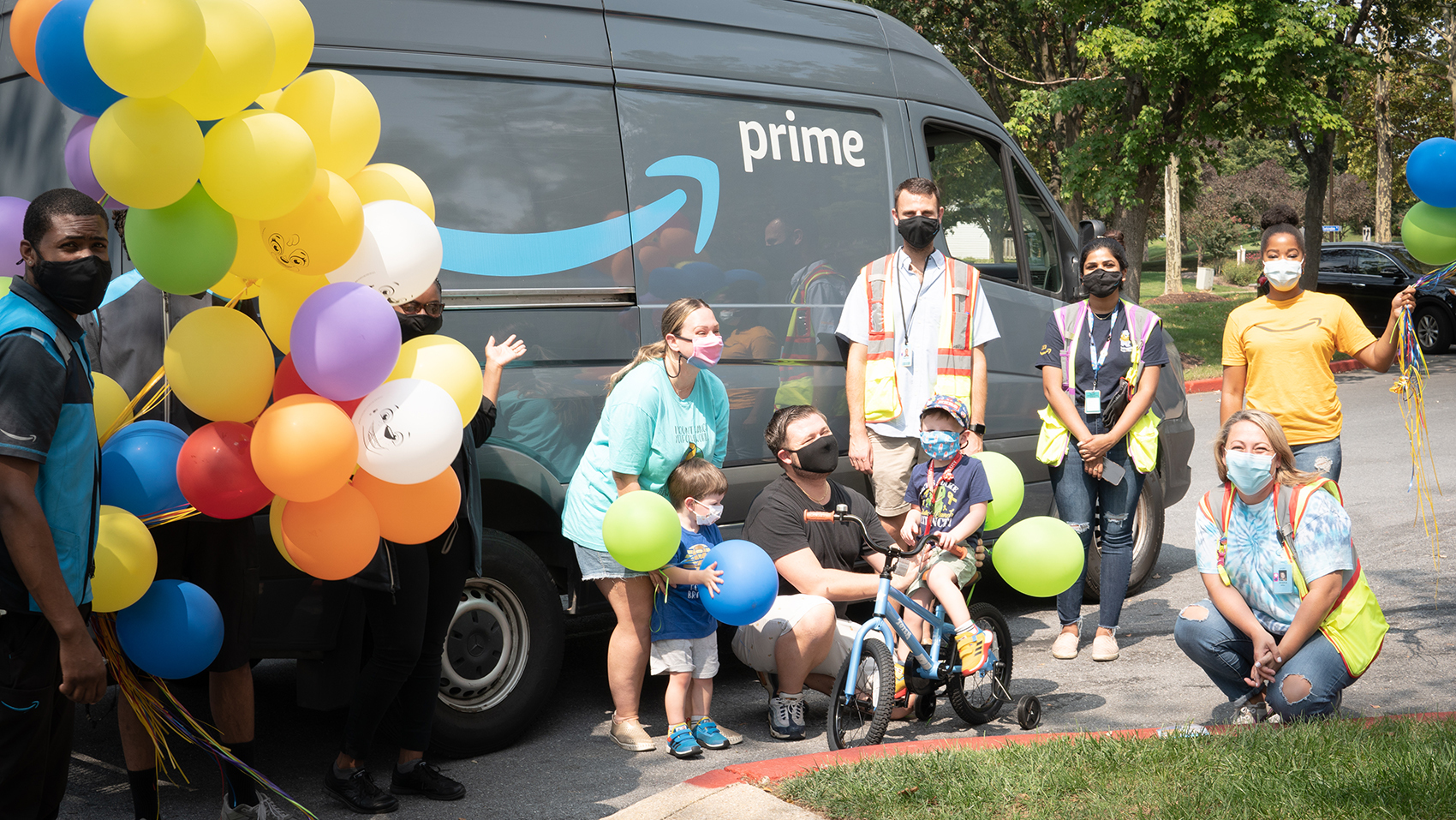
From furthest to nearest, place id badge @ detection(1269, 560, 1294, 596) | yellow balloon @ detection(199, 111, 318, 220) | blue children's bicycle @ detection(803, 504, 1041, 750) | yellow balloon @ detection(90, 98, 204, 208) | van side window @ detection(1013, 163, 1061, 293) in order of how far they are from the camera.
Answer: van side window @ detection(1013, 163, 1061, 293)
blue children's bicycle @ detection(803, 504, 1041, 750)
id badge @ detection(1269, 560, 1294, 596)
yellow balloon @ detection(199, 111, 318, 220)
yellow balloon @ detection(90, 98, 204, 208)

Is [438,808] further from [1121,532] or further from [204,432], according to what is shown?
[1121,532]

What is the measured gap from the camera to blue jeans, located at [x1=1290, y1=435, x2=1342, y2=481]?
5.32 m

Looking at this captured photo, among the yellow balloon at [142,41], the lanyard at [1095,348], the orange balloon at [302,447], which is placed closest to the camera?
the yellow balloon at [142,41]

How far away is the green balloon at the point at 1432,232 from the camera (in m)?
4.73

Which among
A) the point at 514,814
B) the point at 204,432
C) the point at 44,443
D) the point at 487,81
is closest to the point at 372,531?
the point at 204,432

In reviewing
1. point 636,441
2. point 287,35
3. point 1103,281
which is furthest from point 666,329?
point 1103,281

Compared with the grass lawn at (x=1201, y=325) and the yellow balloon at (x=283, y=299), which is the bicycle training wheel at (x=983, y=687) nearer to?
the yellow balloon at (x=283, y=299)

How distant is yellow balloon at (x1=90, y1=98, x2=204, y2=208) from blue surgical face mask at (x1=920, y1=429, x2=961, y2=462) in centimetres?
301

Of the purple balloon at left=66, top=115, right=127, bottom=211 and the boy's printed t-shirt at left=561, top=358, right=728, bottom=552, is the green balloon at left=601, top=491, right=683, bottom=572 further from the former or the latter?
the purple balloon at left=66, top=115, right=127, bottom=211

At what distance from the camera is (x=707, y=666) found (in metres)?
4.84

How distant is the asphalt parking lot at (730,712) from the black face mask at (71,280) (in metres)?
1.89

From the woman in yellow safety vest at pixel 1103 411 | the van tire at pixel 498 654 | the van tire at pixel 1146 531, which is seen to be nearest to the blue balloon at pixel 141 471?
the van tire at pixel 498 654

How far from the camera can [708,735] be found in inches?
187

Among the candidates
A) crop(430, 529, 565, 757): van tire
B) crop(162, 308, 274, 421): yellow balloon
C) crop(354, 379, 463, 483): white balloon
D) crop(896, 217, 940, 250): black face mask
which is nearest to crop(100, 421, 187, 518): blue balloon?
crop(162, 308, 274, 421): yellow balloon
